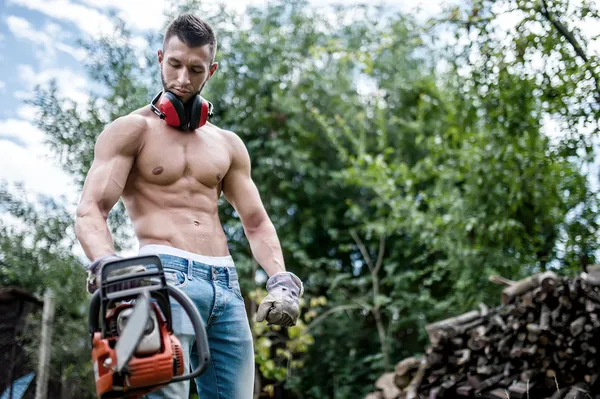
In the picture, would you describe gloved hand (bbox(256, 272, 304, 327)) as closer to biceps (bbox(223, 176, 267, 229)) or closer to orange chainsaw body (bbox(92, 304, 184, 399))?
biceps (bbox(223, 176, 267, 229))

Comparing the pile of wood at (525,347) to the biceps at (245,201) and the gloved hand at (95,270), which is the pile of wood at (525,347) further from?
the gloved hand at (95,270)

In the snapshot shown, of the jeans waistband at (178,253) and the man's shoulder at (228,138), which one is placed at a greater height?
the man's shoulder at (228,138)

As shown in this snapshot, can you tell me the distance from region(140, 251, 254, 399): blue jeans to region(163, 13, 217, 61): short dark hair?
67cm

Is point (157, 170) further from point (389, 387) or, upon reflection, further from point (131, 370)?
point (389, 387)

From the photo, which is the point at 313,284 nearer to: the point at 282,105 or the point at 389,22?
the point at 282,105

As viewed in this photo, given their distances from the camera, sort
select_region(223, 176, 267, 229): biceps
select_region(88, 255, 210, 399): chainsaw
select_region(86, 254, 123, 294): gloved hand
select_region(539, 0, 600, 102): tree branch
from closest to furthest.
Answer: select_region(88, 255, 210, 399): chainsaw < select_region(86, 254, 123, 294): gloved hand < select_region(223, 176, 267, 229): biceps < select_region(539, 0, 600, 102): tree branch

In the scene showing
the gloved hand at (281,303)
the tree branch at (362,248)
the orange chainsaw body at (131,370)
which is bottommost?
the orange chainsaw body at (131,370)

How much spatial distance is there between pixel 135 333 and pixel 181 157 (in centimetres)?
78

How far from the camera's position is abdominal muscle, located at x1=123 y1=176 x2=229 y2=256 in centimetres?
201

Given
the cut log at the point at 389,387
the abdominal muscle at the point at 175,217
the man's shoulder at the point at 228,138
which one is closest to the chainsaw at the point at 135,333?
the abdominal muscle at the point at 175,217

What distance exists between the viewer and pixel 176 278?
6.31 ft

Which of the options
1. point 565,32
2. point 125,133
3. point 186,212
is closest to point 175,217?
point 186,212

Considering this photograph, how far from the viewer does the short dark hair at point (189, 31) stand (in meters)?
2.10

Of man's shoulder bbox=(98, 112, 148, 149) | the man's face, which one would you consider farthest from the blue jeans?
the man's face
